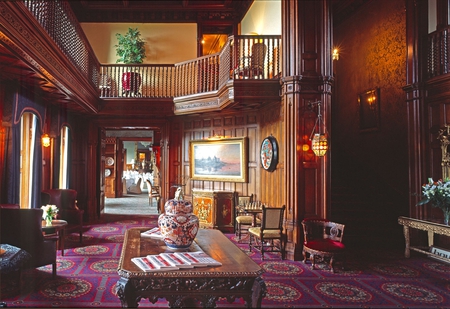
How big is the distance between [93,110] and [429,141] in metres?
7.96

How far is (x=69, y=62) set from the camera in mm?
6203

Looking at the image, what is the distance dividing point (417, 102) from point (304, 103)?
254 cm

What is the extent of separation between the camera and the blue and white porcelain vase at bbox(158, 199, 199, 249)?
269cm

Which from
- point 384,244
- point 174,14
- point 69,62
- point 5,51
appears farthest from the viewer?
point 174,14

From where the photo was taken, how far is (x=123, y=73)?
989cm

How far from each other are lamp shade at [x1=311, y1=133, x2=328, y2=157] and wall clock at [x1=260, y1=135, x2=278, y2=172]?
1.31 m

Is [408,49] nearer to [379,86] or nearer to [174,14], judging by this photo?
[379,86]

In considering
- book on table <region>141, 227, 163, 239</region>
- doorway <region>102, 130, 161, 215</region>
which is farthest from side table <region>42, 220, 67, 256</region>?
doorway <region>102, 130, 161, 215</region>

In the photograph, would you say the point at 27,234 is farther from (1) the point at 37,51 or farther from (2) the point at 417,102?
(2) the point at 417,102

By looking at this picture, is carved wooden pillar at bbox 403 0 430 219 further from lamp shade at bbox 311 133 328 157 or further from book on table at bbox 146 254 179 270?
book on table at bbox 146 254 179 270

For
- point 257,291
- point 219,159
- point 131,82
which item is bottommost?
point 257,291

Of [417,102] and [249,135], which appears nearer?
[417,102]

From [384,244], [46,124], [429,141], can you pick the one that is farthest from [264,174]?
[46,124]

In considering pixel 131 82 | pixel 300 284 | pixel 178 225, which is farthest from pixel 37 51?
pixel 131 82
